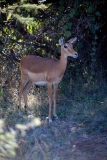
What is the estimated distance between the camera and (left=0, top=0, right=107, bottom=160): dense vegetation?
895 centimetres

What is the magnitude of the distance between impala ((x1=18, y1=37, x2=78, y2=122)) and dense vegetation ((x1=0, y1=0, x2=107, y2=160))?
0.44 metres

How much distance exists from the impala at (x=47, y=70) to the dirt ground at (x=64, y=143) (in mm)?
697

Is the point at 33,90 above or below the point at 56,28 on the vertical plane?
below

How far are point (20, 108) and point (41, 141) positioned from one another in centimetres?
217

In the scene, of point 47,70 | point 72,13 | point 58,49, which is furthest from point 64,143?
point 58,49

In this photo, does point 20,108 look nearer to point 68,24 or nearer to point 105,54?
point 68,24

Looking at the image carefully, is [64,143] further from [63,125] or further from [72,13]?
[72,13]

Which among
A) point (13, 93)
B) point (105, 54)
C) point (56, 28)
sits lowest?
point (13, 93)

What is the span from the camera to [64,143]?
659 cm

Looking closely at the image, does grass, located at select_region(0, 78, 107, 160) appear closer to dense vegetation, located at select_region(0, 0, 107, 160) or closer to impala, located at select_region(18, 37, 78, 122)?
dense vegetation, located at select_region(0, 0, 107, 160)

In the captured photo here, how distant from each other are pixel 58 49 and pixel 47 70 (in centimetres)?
207

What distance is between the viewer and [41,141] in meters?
6.64

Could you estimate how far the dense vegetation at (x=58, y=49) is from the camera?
8.95m

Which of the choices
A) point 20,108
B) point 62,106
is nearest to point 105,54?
point 62,106
